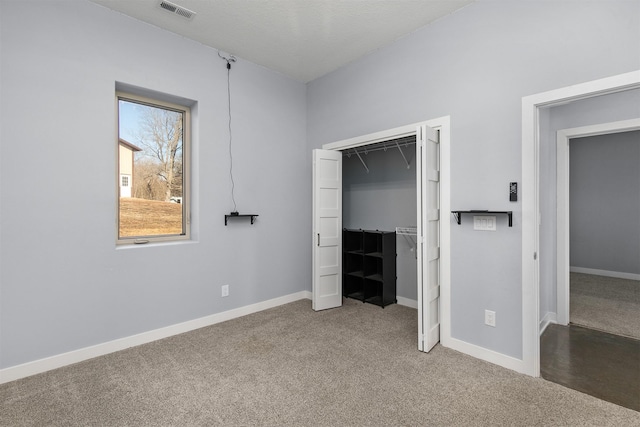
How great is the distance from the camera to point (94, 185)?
259 cm

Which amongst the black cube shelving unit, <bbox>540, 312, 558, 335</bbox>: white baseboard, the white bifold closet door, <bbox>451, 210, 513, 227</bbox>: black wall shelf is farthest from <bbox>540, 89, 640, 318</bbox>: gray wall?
the black cube shelving unit

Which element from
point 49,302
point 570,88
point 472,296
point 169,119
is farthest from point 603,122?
point 49,302

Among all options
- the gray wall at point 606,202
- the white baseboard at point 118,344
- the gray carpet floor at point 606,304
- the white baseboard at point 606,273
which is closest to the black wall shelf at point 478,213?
the gray carpet floor at point 606,304

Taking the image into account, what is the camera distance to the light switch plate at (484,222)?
2.48 m

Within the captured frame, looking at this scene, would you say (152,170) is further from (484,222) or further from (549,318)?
(549,318)

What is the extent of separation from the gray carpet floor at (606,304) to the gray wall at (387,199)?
6.13ft

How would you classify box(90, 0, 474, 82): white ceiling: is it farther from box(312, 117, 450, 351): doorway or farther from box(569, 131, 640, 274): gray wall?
box(569, 131, 640, 274): gray wall

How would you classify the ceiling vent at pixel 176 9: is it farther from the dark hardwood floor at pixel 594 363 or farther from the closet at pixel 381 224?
the dark hardwood floor at pixel 594 363

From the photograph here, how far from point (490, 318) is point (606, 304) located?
8.74 feet

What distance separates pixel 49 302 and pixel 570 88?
4.18 m

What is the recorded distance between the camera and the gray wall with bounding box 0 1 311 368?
2.26m

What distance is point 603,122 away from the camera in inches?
122

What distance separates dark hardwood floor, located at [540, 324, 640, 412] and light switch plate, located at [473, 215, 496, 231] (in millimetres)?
1163

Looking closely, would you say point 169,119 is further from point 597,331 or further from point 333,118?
point 597,331
